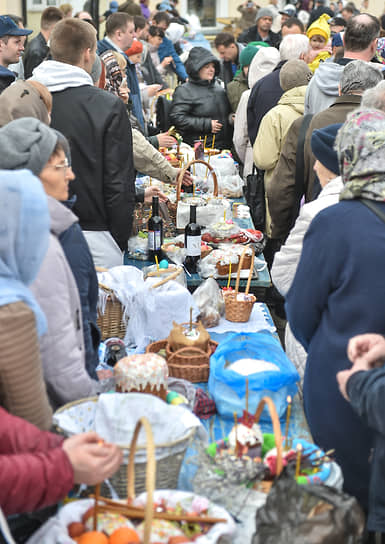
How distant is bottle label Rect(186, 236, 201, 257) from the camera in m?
3.76

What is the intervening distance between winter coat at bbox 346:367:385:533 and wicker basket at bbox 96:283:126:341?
1.41 metres

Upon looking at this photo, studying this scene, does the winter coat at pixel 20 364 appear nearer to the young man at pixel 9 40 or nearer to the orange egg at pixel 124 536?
the orange egg at pixel 124 536

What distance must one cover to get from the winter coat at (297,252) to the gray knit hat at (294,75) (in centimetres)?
292

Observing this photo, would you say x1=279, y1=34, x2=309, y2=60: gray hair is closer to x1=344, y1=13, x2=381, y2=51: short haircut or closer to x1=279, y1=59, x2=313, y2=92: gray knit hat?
x1=279, y1=59, x2=313, y2=92: gray knit hat

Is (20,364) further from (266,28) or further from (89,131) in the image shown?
(266,28)

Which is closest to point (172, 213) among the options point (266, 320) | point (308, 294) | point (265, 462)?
point (266, 320)

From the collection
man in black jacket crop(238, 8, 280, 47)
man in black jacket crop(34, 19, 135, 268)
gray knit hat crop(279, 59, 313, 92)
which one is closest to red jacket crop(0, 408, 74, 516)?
man in black jacket crop(34, 19, 135, 268)

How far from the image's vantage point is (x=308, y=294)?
7.15 ft

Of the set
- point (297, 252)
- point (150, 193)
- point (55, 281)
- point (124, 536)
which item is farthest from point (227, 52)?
point (124, 536)

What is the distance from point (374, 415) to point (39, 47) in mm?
6448

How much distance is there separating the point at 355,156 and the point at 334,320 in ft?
1.76

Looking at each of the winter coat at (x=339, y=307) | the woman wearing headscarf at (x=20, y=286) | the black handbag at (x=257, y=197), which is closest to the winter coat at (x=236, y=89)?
the black handbag at (x=257, y=197)

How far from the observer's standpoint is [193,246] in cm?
378

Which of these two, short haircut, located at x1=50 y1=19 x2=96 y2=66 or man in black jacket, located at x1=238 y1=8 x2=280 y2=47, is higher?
short haircut, located at x1=50 y1=19 x2=96 y2=66
